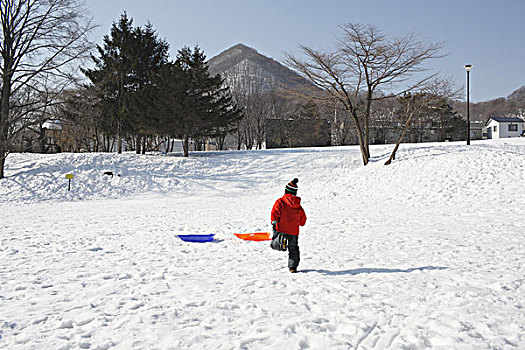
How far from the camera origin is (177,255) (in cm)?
710

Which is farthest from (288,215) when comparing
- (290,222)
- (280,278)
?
(280,278)

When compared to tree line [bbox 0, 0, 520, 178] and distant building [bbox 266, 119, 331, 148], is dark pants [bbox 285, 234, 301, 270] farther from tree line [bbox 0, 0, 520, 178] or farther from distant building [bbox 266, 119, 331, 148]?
distant building [bbox 266, 119, 331, 148]

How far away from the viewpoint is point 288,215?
586 cm

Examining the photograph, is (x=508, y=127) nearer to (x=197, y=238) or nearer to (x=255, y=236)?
(x=255, y=236)

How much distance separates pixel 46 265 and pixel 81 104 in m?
20.9

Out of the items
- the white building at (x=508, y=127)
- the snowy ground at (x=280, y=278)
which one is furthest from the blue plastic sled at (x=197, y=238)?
the white building at (x=508, y=127)

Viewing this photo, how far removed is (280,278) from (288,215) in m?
1.00

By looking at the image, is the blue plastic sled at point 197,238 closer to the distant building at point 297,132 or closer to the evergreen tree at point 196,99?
the evergreen tree at point 196,99

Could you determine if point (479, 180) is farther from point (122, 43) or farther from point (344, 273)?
point (122, 43)

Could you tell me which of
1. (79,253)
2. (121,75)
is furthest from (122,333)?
(121,75)

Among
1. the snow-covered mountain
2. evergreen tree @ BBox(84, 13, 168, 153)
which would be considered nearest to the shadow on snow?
evergreen tree @ BBox(84, 13, 168, 153)

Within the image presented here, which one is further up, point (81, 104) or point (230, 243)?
point (81, 104)

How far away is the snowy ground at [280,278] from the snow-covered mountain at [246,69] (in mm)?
34492

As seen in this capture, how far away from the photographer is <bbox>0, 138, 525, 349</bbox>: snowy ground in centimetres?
365
